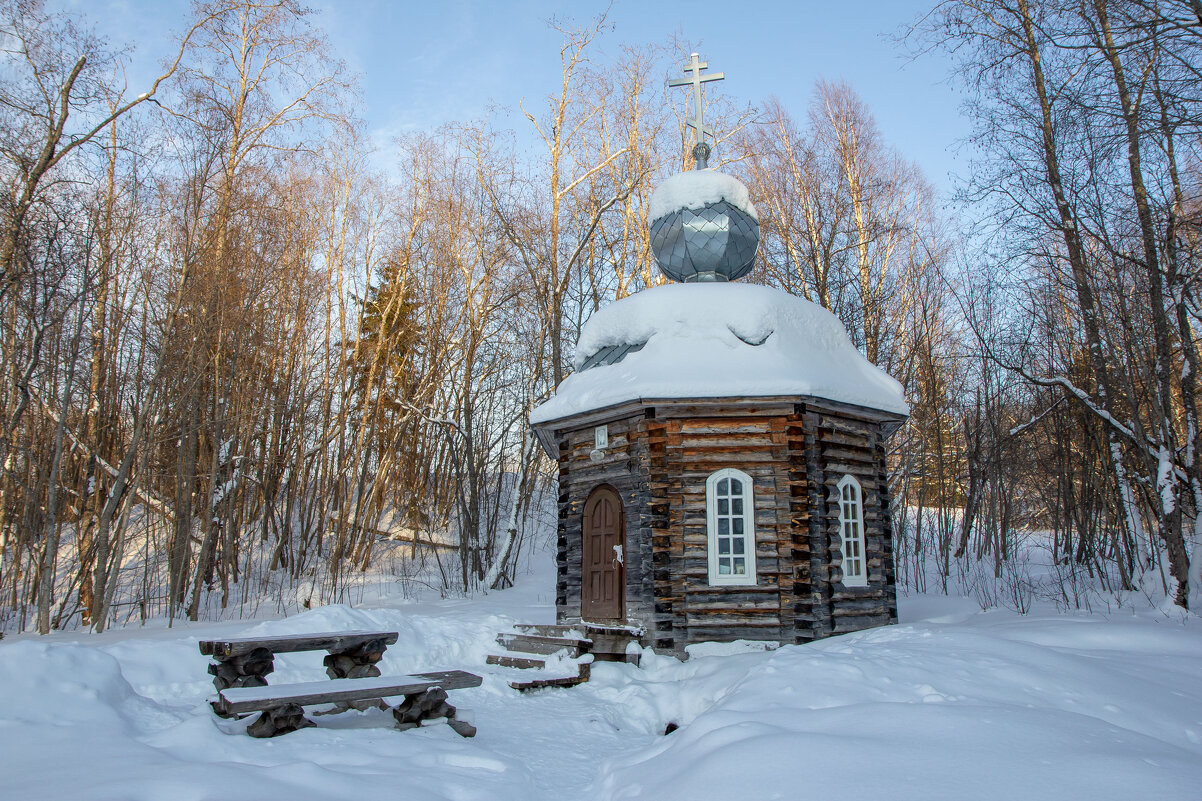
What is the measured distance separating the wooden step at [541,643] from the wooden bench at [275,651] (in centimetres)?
276

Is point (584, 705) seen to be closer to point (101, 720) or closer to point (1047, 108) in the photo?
point (101, 720)

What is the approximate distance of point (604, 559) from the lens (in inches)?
415

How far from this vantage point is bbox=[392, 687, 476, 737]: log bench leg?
20.6 ft

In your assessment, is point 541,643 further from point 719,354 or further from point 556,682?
point 719,354

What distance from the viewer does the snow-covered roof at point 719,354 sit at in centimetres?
956

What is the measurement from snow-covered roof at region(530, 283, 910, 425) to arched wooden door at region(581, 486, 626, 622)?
140 centimetres

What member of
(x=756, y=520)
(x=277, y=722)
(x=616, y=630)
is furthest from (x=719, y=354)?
(x=277, y=722)

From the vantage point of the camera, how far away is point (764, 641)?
9.46 meters

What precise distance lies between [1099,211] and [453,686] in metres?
11.4

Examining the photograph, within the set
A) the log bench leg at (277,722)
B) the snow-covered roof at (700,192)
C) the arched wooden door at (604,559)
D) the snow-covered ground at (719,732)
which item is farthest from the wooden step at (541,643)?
the snow-covered roof at (700,192)

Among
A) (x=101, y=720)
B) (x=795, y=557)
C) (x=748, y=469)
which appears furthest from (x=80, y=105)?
(x=795, y=557)

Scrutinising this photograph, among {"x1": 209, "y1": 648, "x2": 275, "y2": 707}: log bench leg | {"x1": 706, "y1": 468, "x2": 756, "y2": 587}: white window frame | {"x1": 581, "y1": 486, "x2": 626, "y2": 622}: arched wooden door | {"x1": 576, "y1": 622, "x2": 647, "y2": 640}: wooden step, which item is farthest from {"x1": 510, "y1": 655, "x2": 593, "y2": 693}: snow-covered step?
{"x1": 209, "y1": 648, "x2": 275, "y2": 707}: log bench leg

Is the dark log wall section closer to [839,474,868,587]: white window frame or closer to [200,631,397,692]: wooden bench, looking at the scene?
[839,474,868,587]: white window frame

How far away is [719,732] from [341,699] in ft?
9.49
